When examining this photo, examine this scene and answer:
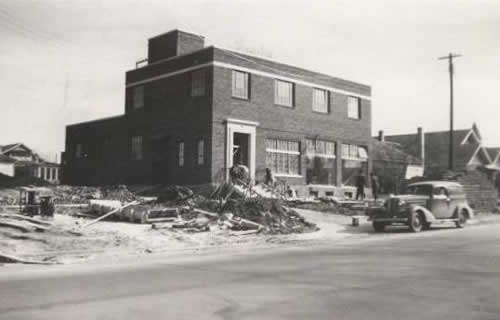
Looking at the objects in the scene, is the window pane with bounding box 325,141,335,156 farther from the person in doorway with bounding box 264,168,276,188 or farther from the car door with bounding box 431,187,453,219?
the car door with bounding box 431,187,453,219

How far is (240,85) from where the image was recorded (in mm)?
27891

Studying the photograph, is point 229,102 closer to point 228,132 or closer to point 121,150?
point 228,132

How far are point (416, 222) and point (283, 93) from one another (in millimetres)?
12942

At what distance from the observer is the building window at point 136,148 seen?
32.0 meters

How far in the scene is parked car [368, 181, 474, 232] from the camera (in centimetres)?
1948

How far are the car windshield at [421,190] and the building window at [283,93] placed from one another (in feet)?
35.7

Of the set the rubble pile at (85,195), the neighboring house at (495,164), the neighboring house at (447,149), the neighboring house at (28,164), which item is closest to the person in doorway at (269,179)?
the rubble pile at (85,195)

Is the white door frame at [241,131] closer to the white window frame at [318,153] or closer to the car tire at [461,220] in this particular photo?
the white window frame at [318,153]

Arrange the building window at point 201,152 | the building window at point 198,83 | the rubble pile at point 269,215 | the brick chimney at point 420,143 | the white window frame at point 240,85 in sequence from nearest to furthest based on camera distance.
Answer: the rubble pile at point 269,215 < the building window at point 201,152 < the building window at point 198,83 < the white window frame at point 240,85 < the brick chimney at point 420,143

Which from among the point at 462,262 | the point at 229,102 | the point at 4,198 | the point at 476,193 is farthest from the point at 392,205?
the point at 4,198

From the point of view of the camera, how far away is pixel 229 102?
1067 inches

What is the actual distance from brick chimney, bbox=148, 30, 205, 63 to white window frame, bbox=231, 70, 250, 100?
14.1 feet

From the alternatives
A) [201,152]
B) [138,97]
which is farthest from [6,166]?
[201,152]

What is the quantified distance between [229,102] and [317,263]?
17.3 metres
